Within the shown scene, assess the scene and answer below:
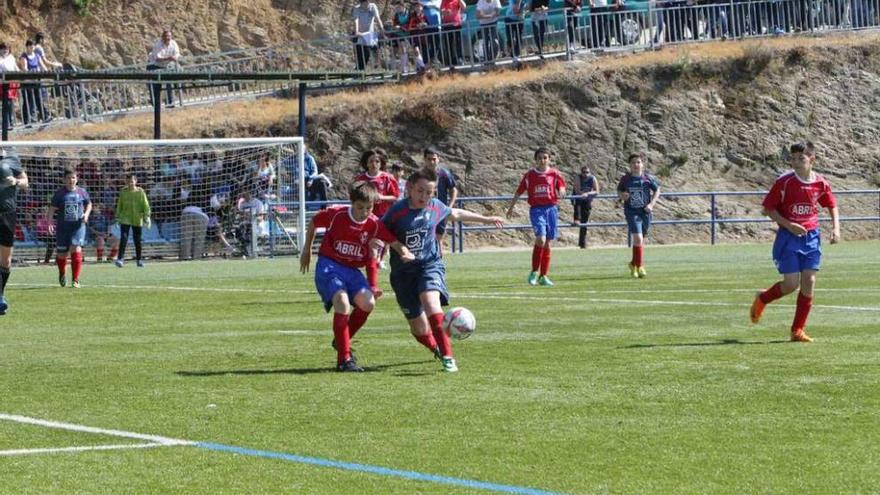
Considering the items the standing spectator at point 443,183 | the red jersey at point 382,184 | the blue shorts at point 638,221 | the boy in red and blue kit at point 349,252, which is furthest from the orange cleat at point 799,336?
the blue shorts at point 638,221

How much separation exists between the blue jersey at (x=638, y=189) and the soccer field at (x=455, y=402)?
21.8 feet

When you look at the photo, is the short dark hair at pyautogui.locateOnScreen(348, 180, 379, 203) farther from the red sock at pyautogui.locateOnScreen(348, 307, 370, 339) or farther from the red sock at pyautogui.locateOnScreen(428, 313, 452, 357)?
the red sock at pyautogui.locateOnScreen(428, 313, 452, 357)

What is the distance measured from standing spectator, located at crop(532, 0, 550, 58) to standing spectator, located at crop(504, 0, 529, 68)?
309 millimetres

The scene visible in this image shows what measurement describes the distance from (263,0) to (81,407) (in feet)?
141

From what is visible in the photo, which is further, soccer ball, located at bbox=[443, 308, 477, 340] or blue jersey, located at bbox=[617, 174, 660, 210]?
blue jersey, located at bbox=[617, 174, 660, 210]

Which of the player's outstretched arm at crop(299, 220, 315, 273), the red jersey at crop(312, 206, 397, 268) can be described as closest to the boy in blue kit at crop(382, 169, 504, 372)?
the red jersey at crop(312, 206, 397, 268)

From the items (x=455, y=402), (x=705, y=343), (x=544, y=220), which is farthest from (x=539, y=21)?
(x=455, y=402)

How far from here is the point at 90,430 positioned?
9477 mm

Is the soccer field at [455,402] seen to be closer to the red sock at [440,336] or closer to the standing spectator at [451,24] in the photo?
the red sock at [440,336]

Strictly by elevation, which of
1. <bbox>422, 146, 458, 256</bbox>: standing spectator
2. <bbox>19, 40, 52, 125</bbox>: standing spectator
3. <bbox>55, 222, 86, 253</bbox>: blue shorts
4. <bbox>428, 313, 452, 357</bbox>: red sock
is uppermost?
<bbox>19, 40, 52, 125</bbox>: standing spectator

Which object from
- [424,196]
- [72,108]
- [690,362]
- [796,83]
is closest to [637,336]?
[690,362]

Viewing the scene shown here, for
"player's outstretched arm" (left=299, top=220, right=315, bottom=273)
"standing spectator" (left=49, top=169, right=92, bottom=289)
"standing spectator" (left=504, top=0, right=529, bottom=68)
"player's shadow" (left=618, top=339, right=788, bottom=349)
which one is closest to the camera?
"player's outstretched arm" (left=299, top=220, right=315, bottom=273)

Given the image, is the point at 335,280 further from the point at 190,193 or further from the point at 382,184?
the point at 190,193

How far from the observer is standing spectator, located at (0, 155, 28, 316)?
18250mm
